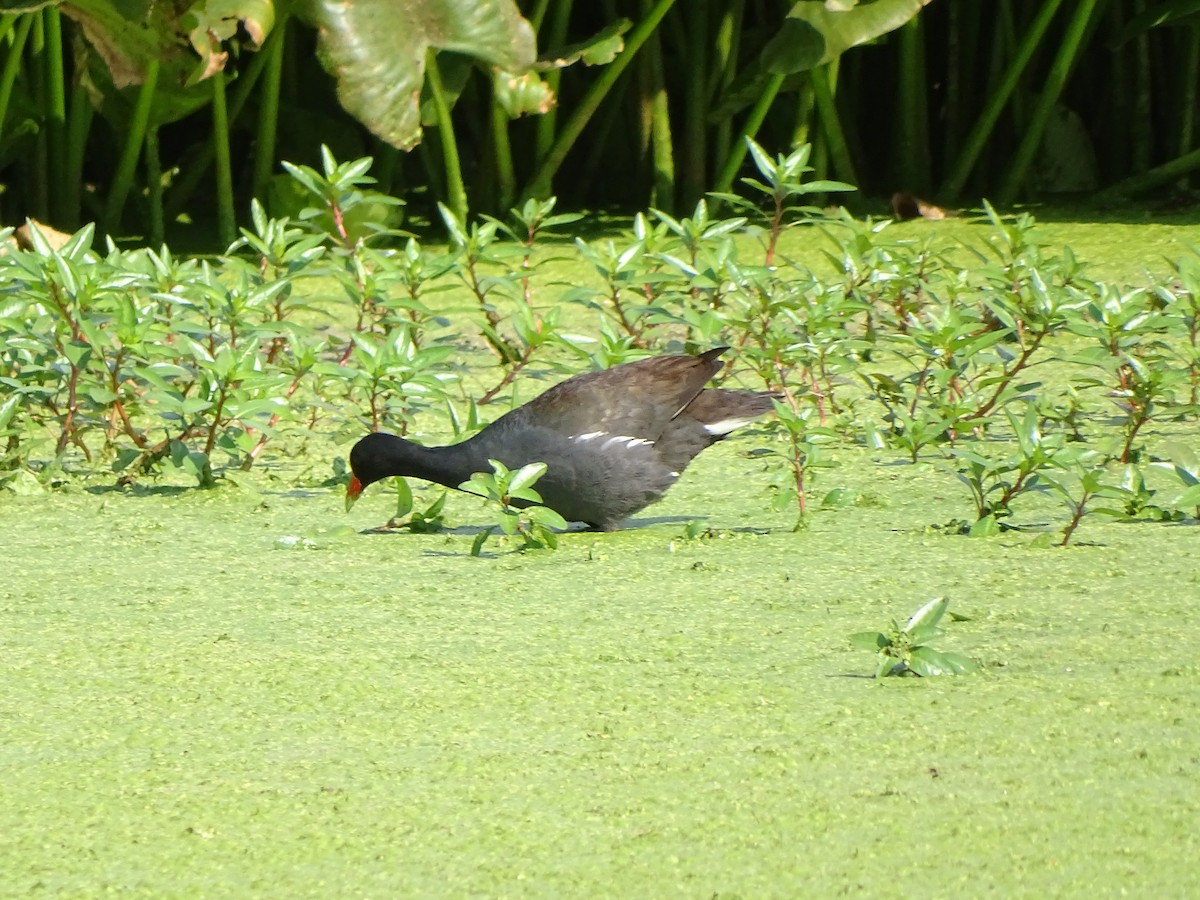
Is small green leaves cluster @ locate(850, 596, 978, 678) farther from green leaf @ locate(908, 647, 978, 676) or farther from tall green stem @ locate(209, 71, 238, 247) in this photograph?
tall green stem @ locate(209, 71, 238, 247)

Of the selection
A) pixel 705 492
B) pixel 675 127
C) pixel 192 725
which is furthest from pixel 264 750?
pixel 675 127

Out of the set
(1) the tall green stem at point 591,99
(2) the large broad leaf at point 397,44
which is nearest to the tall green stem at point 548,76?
(1) the tall green stem at point 591,99

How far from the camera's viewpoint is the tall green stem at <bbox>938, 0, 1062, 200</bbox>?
514 centimetres

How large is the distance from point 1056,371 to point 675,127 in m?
2.07

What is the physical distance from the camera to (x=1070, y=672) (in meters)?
2.00

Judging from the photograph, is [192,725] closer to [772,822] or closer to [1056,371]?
[772,822]

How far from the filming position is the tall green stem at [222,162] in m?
5.01

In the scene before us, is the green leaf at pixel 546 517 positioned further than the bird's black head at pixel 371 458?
No

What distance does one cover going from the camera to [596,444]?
9.68 ft

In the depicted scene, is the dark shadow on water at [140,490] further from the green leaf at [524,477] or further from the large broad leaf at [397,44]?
the large broad leaf at [397,44]

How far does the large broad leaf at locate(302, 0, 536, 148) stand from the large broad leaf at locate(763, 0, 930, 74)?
73cm

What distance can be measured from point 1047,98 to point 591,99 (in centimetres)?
129

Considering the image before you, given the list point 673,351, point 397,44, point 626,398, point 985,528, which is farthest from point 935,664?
point 397,44

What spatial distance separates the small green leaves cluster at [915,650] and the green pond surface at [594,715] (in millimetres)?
20
